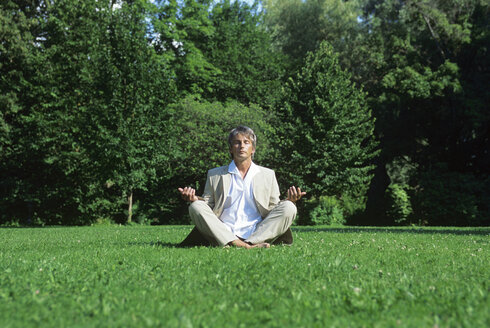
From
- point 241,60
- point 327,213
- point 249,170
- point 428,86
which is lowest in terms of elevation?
point 327,213

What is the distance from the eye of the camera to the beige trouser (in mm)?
6598

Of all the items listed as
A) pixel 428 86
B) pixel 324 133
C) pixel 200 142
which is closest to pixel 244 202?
pixel 324 133

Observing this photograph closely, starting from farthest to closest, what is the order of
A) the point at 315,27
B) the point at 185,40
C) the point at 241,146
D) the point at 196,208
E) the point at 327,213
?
the point at 315,27 → the point at 185,40 → the point at 327,213 → the point at 241,146 → the point at 196,208

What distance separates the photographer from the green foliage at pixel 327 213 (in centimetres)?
2425

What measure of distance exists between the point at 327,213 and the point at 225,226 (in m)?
18.9

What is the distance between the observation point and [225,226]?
6758 millimetres

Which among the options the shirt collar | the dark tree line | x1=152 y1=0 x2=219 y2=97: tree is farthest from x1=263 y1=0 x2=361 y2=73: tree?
the shirt collar

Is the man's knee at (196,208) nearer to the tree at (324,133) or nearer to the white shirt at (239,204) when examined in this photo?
the white shirt at (239,204)

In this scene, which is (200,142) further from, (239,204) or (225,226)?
(225,226)

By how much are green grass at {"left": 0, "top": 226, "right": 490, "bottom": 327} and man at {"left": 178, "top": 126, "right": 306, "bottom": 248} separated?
1.09 meters

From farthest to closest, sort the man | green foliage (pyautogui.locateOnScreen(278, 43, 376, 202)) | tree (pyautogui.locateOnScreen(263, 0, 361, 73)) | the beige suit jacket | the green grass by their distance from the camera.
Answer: tree (pyautogui.locateOnScreen(263, 0, 361, 73))
green foliage (pyautogui.locateOnScreen(278, 43, 376, 202))
the beige suit jacket
the man
the green grass

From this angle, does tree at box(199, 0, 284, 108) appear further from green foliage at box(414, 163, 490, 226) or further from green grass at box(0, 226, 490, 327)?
green grass at box(0, 226, 490, 327)

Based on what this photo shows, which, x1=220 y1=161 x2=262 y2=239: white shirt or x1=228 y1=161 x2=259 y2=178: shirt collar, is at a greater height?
x1=228 y1=161 x2=259 y2=178: shirt collar

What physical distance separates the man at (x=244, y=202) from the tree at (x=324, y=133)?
16196mm
